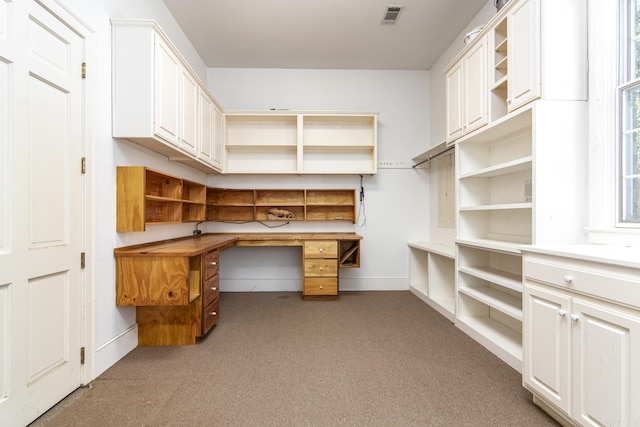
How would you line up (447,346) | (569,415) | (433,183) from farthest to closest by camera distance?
1. (433,183)
2. (447,346)
3. (569,415)

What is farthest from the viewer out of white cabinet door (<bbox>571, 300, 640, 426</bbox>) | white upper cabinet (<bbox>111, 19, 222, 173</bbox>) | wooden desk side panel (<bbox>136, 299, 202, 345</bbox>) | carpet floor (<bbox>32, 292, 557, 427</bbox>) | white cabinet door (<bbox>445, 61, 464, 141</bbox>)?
white cabinet door (<bbox>445, 61, 464, 141</bbox>)

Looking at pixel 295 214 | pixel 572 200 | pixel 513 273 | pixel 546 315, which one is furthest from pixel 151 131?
pixel 513 273

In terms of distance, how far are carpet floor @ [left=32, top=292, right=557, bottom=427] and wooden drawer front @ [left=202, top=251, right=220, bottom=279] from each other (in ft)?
1.84

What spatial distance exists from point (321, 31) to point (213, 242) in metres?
2.67

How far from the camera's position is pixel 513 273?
96.3 inches

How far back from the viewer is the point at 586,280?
1.28 meters

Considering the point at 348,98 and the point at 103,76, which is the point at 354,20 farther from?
the point at 103,76

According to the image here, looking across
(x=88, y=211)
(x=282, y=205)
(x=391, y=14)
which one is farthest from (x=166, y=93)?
(x=391, y=14)

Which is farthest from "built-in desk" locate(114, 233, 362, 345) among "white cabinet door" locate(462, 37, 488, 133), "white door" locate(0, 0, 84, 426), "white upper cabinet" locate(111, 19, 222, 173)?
"white cabinet door" locate(462, 37, 488, 133)

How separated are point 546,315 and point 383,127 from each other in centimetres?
329

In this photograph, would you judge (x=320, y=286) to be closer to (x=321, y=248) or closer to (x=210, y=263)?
(x=321, y=248)

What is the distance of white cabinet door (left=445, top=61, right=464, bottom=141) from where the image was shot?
108 inches

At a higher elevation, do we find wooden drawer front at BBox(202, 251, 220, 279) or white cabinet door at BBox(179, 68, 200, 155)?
white cabinet door at BBox(179, 68, 200, 155)

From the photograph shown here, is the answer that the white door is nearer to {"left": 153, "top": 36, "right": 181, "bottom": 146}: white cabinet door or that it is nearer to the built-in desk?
the built-in desk
